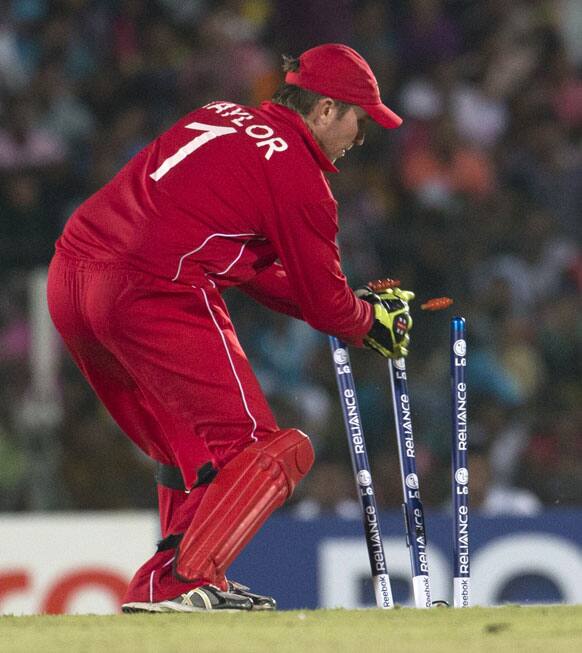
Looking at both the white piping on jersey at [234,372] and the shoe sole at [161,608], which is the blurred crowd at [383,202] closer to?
the shoe sole at [161,608]

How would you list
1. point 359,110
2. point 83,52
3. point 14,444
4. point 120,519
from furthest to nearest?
point 83,52 → point 14,444 → point 120,519 → point 359,110

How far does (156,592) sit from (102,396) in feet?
2.15

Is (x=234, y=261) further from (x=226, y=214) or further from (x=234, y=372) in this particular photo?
(x=234, y=372)

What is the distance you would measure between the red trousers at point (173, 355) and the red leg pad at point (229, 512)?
0.24 ft

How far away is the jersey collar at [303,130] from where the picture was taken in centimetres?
454

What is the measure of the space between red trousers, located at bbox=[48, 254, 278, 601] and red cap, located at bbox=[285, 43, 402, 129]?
70 centimetres

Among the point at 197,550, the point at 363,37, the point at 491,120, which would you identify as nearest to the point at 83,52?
the point at 363,37

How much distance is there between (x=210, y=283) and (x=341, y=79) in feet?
2.42

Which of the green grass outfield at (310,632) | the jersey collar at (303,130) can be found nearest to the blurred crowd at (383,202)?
the jersey collar at (303,130)

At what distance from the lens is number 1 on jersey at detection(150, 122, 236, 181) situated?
14.7 feet

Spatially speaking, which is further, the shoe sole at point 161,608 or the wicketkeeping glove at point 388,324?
the wicketkeeping glove at point 388,324

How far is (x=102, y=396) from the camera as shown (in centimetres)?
470

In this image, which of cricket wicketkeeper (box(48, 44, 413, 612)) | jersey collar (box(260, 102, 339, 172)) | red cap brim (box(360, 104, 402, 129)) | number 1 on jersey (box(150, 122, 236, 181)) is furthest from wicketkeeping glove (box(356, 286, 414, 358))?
number 1 on jersey (box(150, 122, 236, 181))

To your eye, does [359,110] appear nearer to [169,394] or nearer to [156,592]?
[169,394]
